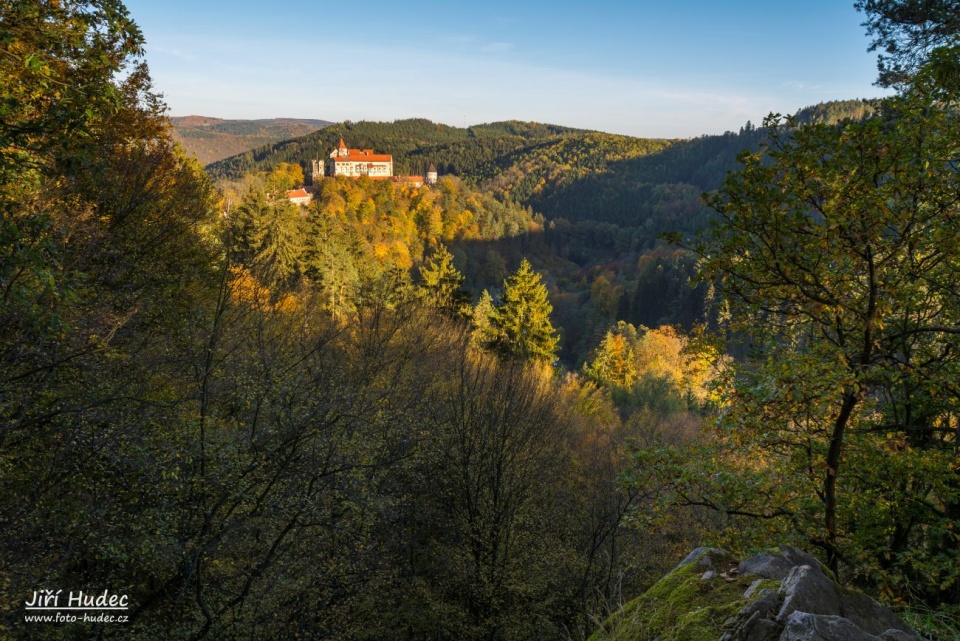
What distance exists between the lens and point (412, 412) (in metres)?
14.1

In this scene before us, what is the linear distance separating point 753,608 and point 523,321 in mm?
26720

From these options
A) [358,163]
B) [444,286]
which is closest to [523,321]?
[444,286]

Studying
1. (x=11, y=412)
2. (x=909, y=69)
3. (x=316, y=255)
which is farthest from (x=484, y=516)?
(x=316, y=255)

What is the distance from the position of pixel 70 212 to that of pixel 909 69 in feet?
49.4

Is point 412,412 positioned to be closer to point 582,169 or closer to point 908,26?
point 908,26

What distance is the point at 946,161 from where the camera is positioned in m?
4.21

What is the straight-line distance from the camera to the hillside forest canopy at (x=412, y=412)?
14.3 ft

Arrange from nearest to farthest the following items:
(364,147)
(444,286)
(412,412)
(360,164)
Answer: (412,412)
(444,286)
(360,164)
(364,147)

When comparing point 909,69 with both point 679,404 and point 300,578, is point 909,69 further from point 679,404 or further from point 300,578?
point 679,404

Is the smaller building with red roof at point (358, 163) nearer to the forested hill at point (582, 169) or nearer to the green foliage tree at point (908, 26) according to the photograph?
the forested hill at point (582, 169)

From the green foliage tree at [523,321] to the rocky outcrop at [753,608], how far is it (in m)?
25.1

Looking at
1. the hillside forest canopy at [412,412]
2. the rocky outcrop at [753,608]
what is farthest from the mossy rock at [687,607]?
the hillside forest canopy at [412,412]

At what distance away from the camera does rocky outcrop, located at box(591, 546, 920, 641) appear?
228 cm

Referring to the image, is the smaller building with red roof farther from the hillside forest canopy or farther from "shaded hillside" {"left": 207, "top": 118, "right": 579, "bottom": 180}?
the hillside forest canopy
